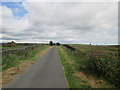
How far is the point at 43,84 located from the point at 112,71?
4.35 m

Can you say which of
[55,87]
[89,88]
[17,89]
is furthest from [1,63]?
[89,88]

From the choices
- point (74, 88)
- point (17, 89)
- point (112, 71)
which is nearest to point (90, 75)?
point (112, 71)

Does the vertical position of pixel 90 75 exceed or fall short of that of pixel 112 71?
it falls short

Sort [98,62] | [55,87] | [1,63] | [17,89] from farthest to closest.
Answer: [1,63]
[98,62]
[55,87]
[17,89]

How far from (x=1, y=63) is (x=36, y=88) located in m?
6.07

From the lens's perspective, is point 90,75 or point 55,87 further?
point 90,75

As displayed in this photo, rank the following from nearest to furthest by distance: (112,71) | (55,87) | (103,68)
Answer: (55,87)
(112,71)
(103,68)

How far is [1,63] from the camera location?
9.01m

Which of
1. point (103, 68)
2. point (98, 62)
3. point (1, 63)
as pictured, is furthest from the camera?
point (1, 63)

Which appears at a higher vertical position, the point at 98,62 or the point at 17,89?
the point at 98,62

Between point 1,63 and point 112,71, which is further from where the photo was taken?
point 1,63

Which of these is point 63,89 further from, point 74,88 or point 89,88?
point 89,88

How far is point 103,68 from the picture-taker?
6.71 m

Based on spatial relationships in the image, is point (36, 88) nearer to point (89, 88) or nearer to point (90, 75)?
point (89, 88)
